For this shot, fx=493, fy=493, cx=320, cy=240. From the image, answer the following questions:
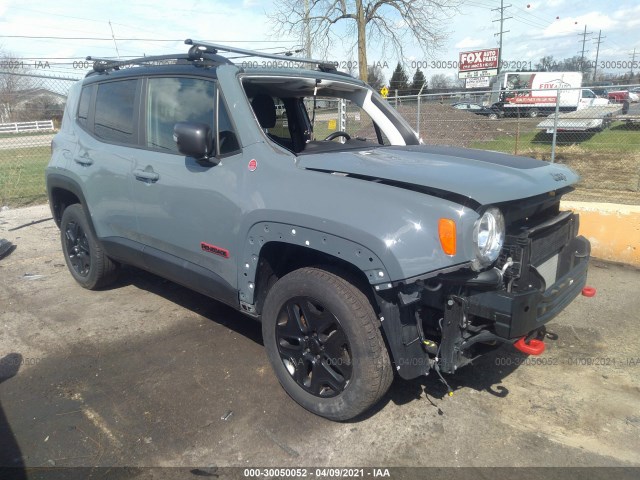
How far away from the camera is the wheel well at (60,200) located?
4945mm

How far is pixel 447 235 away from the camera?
235 cm

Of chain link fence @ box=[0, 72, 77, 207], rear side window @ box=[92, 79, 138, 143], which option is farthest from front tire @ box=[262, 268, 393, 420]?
chain link fence @ box=[0, 72, 77, 207]

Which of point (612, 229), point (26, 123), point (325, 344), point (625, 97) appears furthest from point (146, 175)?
point (625, 97)

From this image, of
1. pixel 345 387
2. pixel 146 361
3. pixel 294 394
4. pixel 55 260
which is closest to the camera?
pixel 345 387

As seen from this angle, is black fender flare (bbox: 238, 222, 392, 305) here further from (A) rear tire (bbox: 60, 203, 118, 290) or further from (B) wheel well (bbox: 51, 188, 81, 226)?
(B) wheel well (bbox: 51, 188, 81, 226)

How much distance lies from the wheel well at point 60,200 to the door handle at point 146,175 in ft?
4.78

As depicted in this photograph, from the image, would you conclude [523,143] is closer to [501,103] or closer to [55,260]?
[501,103]

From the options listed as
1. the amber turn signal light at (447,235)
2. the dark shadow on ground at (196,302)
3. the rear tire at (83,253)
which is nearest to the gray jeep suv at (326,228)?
the amber turn signal light at (447,235)

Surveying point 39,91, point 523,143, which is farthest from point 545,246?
point 523,143

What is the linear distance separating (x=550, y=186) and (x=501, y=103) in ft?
55.3

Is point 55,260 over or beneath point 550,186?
beneath

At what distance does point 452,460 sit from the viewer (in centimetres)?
260

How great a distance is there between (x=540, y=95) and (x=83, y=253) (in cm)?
2309

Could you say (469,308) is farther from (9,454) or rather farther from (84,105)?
(84,105)
